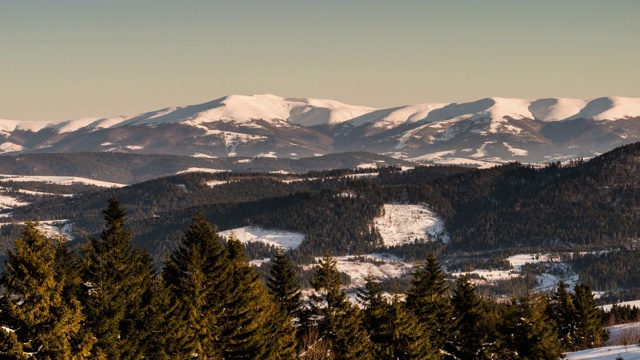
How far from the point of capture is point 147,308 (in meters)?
77.6

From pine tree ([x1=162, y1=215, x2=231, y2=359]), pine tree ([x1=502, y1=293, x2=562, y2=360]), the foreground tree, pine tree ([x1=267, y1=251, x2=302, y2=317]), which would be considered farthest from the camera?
pine tree ([x1=267, y1=251, x2=302, y2=317])

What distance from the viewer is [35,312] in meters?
60.2

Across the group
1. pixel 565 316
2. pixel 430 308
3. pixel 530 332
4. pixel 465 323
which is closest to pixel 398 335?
pixel 430 308

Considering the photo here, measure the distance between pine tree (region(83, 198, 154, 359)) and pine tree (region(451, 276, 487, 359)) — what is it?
41.5m

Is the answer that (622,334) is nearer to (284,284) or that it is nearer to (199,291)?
(284,284)

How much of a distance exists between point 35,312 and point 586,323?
86015mm

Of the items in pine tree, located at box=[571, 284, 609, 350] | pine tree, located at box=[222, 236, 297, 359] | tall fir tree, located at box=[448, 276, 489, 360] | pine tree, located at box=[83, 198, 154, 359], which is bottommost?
pine tree, located at box=[571, 284, 609, 350]

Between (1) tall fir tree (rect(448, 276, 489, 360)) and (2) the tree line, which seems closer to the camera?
(2) the tree line

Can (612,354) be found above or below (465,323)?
above

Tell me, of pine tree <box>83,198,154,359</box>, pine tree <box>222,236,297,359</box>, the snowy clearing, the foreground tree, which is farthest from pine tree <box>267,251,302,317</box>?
the snowy clearing

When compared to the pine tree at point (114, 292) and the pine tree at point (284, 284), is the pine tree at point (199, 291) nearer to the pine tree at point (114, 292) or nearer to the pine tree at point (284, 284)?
the pine tree at point (114, 292)

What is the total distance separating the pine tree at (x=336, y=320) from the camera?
94750mm

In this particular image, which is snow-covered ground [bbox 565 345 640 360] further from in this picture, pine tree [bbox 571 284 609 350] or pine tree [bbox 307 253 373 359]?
pine tree [bbox 571 284 609 350]

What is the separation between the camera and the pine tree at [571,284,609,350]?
400 feet
